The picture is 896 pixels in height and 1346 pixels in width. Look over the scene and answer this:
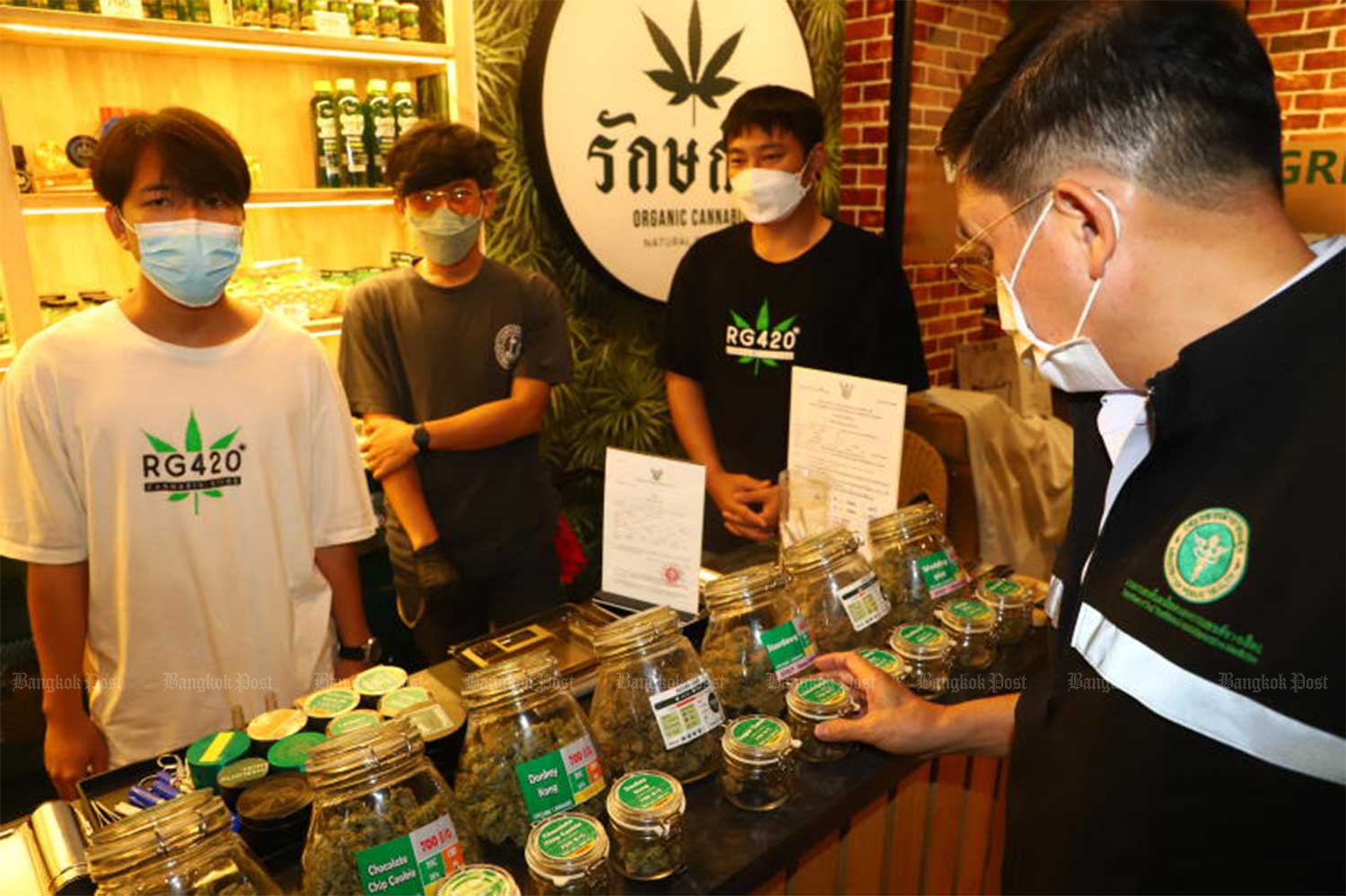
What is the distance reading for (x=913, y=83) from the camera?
407cm

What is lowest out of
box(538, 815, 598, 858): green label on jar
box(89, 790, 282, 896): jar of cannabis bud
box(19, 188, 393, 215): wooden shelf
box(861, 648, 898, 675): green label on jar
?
box(861, 648, 898, 675): green label on jar

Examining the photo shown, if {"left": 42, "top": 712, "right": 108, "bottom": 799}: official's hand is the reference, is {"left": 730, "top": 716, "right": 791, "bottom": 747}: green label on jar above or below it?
above

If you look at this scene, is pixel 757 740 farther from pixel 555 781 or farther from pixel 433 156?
pixel 433 156

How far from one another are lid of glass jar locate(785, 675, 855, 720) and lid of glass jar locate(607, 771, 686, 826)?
0.22m

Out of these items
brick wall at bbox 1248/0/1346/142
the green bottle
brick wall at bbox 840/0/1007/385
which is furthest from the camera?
brick wall at bbox 1248/0/1346/142

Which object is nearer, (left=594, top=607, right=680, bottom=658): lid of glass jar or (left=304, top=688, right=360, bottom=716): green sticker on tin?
(left=594, top=607, right=680, bottom=658): lid of glass jar

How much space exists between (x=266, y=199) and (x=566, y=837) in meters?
2.42

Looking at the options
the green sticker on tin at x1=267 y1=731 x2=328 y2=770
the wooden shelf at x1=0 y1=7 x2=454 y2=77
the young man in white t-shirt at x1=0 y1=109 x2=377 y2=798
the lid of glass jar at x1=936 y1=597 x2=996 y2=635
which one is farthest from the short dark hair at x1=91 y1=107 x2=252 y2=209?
the lid of glass jar at x1=936 y1=597 x2=996 y2=635

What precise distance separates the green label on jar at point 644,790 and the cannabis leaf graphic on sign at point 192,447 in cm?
114

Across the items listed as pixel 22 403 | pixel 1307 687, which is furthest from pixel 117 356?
pixel 1307 687

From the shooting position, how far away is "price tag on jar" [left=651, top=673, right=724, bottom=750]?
1.02m

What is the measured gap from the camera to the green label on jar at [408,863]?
799 mm

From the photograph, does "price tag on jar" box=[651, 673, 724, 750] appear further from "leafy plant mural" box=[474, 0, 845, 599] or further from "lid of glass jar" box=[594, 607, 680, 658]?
"leafy plant mural" box=[474, 0, 845, 599]

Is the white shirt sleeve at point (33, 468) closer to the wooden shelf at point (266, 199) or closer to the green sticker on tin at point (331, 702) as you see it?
the wooden shelf at point (266, 199)
